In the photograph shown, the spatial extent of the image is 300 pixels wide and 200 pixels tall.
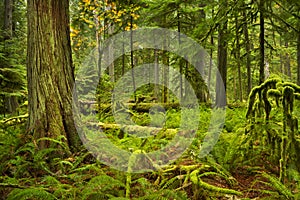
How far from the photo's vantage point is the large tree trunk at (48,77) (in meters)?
4.90

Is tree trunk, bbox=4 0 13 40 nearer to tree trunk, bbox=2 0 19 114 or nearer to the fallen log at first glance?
tree trunk, bbox=2 0 19 114

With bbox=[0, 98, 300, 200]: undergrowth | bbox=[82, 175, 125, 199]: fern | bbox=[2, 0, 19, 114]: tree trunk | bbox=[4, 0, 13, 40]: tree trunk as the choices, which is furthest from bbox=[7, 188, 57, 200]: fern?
bbox=[4, 0, 13, 40]: tree trunk

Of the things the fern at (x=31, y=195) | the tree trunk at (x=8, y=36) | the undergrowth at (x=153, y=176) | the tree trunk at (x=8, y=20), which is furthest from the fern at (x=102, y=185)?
the tree trunk at (x=8, y=20)

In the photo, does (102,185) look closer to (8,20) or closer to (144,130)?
(144,130)

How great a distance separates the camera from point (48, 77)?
4988mm

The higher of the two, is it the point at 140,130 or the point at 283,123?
the point at 283,123

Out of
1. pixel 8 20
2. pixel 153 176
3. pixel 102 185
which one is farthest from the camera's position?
pixel 8 20

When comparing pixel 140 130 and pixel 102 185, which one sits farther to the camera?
pixel 140 130

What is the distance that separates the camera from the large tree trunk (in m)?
4.90

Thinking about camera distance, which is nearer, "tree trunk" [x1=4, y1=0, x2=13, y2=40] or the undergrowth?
the undergrowth

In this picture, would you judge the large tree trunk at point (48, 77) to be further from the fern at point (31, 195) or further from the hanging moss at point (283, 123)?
the hanging moss at point (283, 123)

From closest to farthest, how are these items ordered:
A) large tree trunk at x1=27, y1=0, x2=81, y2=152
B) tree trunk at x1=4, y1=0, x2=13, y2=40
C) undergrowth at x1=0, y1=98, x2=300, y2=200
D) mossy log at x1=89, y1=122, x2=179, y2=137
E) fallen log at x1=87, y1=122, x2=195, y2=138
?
undergrowth at x1=0, y1=98, x2=300, y2=200, large tree trunk at x1=27, y1=0, x2=81, y2=152, fallen log at x1=87, y1=122, x2=195, y2=138, mossy log at x1=89, y1=122, x2=179, y2=137, tree trunk at x1=4, y1=0, x2=13, y2=40

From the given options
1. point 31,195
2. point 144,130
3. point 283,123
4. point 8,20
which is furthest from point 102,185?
point 8,20

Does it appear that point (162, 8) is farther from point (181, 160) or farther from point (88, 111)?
point (181, 160)
